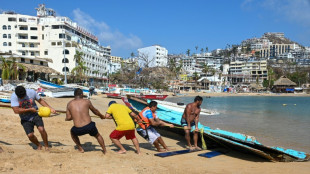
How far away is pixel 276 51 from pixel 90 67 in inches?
6833

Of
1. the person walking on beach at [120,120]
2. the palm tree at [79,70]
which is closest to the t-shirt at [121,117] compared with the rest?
the person walking on beach at [120,120]

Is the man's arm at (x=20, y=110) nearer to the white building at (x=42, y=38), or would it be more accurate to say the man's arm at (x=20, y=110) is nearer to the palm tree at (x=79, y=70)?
the palm tree at (x=79, y=70)

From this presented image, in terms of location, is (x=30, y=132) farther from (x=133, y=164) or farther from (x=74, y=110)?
(x=133, y=164)

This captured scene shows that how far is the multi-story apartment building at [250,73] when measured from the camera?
10712cm

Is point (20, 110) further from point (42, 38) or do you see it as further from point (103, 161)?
point (42, 38)

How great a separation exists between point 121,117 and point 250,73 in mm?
113717

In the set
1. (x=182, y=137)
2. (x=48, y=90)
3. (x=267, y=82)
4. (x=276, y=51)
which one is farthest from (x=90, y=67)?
(x=276, y=51)

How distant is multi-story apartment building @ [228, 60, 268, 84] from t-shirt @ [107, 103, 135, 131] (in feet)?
349

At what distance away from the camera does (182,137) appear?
962 centimetres

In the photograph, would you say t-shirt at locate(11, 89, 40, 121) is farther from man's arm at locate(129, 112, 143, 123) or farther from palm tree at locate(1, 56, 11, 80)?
palm tree at locate(1, 56, 11, 80)

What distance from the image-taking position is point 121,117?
19.4 ft

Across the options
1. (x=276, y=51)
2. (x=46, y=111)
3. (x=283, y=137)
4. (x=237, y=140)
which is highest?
(x=276, y=51)

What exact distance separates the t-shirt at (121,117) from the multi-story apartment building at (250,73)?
10630 centimetres

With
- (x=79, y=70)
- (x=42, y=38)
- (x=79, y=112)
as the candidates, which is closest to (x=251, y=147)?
(x=79, y=112)
